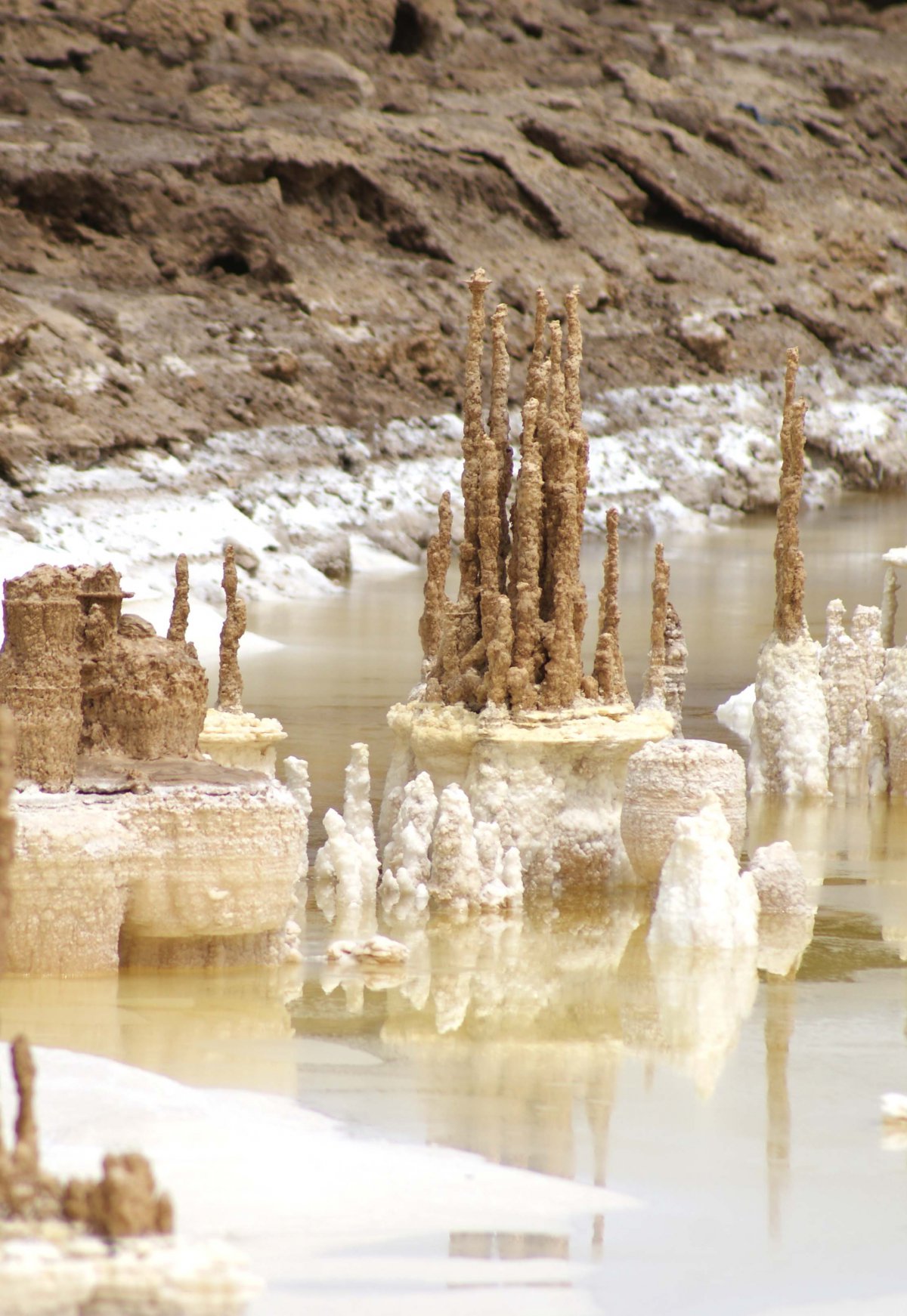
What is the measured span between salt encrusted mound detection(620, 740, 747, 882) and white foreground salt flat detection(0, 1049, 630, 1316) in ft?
12.8

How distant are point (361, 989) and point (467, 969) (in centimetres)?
59

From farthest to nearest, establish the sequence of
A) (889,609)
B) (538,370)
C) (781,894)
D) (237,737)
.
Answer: (889,609), (237,737), (538,370), (781,894)

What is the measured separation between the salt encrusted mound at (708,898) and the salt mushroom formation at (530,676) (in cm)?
134

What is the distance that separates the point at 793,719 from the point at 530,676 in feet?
12.2

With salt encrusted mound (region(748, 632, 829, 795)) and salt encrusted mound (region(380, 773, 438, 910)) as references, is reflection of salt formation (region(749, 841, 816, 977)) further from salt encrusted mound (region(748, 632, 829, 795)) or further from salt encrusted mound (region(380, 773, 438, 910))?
salt encrusted mound (region(748, 632, 829, 795))

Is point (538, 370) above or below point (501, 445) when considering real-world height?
above

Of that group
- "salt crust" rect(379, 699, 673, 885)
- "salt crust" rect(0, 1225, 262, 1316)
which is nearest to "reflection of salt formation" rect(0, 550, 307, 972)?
"salt crust" rect(379, 699, 673, 885)

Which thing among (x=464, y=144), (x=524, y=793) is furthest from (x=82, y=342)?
(x=524, y=793)

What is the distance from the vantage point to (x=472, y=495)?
36.8 feet

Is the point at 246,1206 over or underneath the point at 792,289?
underneath

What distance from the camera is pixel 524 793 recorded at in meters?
10.6

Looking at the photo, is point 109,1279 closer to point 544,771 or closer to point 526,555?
point 544,771

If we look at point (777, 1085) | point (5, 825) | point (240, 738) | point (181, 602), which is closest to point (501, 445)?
point (240, 738)

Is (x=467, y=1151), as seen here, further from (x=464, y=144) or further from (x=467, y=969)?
(x=464, y=144)
